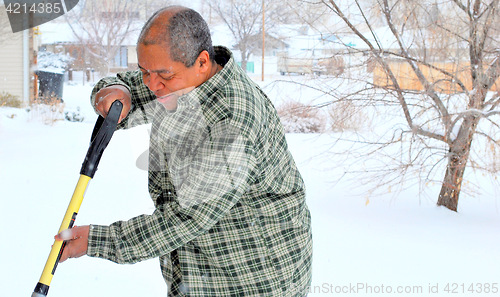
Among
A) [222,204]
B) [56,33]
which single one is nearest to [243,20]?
[56,33]

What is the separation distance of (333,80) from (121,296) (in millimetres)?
2068

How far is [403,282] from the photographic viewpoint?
2.68 meters

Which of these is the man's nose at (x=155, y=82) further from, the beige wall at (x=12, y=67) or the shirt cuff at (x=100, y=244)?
the beige wall at (x=12, y=67)

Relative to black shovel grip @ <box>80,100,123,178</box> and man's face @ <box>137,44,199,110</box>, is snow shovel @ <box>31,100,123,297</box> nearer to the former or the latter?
black shovel grip @ <box>80,100,123,178</box>

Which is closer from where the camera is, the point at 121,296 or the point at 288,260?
the point at 288,260

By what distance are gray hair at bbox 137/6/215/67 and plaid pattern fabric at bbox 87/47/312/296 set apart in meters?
0.06

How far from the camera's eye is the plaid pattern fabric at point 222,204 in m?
0.90

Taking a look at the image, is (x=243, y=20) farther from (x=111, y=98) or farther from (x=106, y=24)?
(x=111, y=98)

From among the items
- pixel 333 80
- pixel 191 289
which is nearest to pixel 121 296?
pixel 191 289

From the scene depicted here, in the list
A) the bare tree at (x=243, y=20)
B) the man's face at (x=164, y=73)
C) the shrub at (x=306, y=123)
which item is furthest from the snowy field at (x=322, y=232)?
the bare tree at (x=243, y=20)

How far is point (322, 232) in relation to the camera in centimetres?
343

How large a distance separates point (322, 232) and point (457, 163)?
104 cm

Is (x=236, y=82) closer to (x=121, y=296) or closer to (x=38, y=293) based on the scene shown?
(x=38, y=293)

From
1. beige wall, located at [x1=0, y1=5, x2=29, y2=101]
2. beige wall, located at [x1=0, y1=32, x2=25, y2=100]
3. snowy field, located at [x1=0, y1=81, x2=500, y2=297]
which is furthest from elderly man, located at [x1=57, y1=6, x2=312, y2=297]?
beige wall, located at [x1=0, y1=32, x2=25, y2=100]
